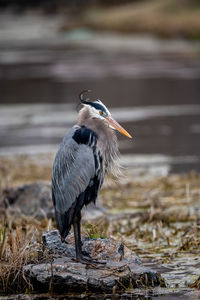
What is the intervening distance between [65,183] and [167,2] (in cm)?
4373

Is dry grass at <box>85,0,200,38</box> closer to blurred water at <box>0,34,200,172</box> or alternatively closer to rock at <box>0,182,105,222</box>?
blurred water at <box>0,34,200,172</box>

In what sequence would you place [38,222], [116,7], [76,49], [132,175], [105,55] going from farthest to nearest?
[116,7], [76,49], [105,55], [132,175], [38,222]

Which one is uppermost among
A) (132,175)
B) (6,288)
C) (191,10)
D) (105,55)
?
(191,10)

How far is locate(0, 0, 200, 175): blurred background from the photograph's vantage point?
1573cm

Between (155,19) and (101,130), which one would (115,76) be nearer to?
(155,19)

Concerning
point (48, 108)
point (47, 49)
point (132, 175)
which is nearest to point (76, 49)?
point (47, 49)

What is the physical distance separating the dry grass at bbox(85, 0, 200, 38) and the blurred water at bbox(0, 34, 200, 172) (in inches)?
60.8

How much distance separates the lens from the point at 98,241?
716 centimetres

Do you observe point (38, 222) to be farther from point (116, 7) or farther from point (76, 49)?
point (116, 7)

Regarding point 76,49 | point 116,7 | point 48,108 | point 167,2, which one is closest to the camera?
point 48,108

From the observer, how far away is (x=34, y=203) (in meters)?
9.81

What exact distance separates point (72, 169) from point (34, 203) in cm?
300

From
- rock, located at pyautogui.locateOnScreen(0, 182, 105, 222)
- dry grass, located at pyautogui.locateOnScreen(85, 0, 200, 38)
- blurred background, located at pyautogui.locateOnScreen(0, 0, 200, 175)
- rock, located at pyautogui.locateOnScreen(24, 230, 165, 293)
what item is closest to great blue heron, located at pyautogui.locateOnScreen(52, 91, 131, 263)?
rock, located at pyautogui.locateOnScreen(24, 230, 165, 293)

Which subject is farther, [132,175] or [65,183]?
[132,175]
